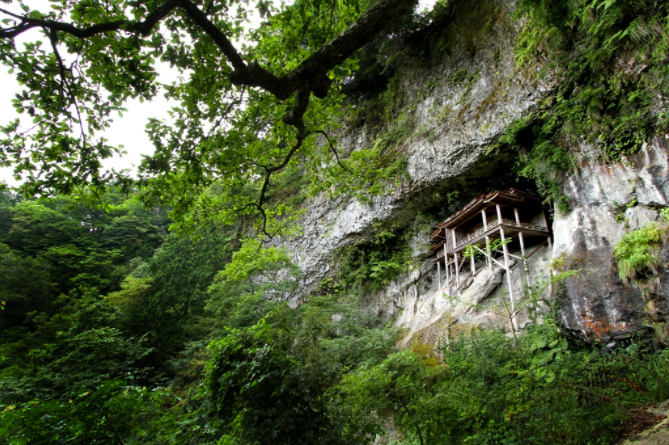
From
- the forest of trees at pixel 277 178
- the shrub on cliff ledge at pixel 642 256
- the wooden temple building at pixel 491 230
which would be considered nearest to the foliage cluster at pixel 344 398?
the forest of trees at pixel 277 178

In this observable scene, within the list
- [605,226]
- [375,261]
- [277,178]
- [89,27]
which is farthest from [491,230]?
[89,27]

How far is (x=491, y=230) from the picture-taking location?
11180 millimetres

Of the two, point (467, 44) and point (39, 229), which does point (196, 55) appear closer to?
point (467, 44)

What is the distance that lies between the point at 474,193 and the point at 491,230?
7.42 ft

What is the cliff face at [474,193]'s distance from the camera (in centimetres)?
732

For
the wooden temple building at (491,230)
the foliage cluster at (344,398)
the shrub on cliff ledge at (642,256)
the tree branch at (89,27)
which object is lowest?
the foliage cluster at (344,398)

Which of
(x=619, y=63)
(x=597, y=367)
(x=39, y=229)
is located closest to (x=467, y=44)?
(x=619, y=63)

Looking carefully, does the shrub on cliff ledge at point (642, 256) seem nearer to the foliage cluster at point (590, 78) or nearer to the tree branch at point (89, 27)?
the foliage cluster at point (590, 78)

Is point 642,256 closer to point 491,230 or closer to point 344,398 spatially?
point 491,230

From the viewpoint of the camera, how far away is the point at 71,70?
3.44m

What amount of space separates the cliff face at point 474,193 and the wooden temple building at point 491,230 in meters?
0.52

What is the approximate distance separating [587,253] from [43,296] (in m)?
22.8

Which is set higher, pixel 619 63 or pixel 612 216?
pixel 619 63

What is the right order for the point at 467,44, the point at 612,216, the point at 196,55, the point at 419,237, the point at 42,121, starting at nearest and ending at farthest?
the point at 42,121 → the point at 196,55 → the point at 612,216 → the point at 467,44 → the point at 419,237
